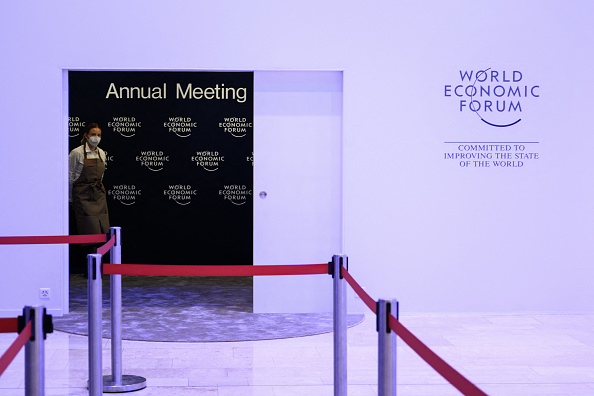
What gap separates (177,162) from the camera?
10688mm

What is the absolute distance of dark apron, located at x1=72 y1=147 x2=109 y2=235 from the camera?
878cm

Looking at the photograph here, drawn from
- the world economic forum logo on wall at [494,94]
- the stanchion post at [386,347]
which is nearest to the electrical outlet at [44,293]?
the world economic forum logo on wall at [494,94]

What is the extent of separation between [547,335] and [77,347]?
3.62 metres

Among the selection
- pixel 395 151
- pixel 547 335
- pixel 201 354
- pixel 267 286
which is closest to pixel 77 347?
pixel 201 354

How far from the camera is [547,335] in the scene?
20.7 feet

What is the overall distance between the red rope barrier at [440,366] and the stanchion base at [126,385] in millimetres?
2259

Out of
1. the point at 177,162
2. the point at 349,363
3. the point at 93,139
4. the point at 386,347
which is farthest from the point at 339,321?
the point at 177,162

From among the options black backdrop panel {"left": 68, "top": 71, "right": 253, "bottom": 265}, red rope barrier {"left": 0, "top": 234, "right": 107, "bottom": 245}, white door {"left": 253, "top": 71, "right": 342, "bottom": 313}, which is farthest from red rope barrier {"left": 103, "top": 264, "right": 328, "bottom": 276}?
black backdrop panel {"left": 68, "top": 71, "right": 253, "bottom": 265}

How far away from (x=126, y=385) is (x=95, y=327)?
80cm

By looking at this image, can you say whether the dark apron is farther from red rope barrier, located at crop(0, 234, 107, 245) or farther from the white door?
red rope barrier, located at crop(0, 234, 107, 245)

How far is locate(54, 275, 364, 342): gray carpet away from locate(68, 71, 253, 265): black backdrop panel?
5.23ft

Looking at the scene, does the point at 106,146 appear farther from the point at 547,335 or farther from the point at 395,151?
the point at 547,335

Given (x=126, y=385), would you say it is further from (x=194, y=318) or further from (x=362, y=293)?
(x=194, y=318)

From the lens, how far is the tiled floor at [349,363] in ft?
15.7
